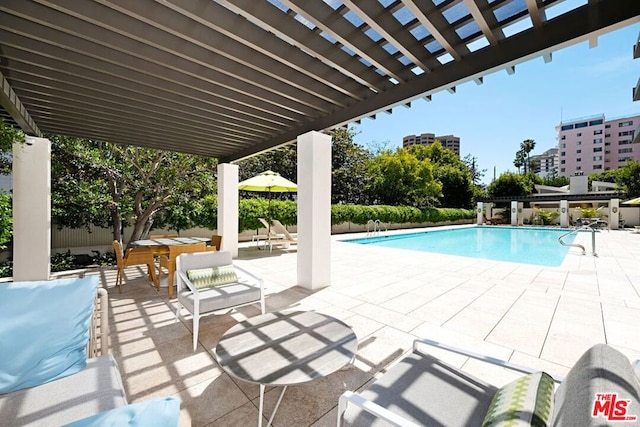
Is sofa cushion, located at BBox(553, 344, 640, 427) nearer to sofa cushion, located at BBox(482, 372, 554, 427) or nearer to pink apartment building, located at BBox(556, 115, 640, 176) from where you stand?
sofa cushion, located at BBox(482, 372, 554, 427)

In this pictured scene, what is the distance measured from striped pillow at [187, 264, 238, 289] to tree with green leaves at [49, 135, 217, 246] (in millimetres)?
6102

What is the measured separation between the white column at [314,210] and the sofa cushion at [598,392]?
4.10m

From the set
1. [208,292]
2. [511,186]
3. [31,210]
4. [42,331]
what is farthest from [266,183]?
[511,186]

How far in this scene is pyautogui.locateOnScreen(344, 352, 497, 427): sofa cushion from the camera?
1.42 m

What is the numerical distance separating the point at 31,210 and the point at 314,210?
5.46 meters

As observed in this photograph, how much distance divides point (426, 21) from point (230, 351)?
3319 mm

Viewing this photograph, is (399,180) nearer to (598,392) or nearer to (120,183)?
(120,183)

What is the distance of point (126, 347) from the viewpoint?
Answer: 2959 mm

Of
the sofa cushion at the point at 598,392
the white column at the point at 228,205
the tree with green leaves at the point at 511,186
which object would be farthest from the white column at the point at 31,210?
the tree with green leaves at the point at 511,186

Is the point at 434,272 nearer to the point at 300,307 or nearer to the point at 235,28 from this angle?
the point at 300,307

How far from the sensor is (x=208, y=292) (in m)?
3.55

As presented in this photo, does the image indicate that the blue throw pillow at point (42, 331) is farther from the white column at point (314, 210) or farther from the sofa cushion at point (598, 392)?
the white column at point (314, 210)

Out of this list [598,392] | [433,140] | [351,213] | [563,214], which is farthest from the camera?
[433,140]

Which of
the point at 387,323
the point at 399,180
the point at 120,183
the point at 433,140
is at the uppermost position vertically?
the point at 433,140
